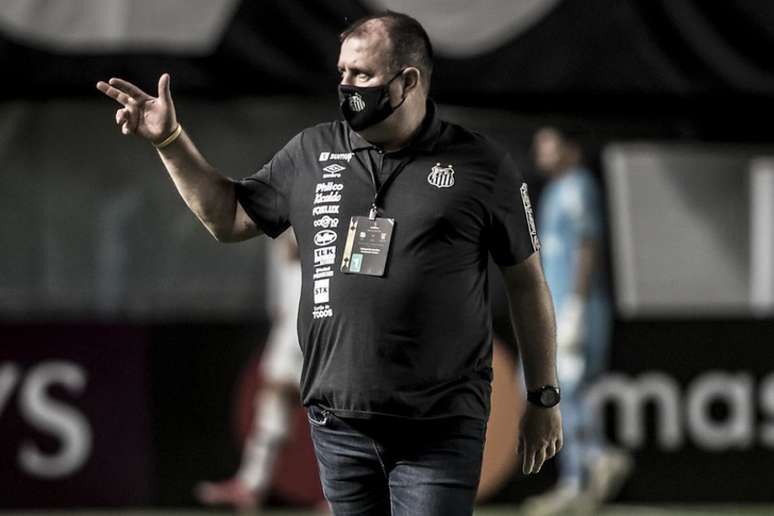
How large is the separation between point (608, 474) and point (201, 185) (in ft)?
15.8

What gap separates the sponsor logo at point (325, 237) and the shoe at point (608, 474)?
467 cm

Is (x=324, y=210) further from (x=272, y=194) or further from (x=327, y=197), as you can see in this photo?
(x=272, y=194)

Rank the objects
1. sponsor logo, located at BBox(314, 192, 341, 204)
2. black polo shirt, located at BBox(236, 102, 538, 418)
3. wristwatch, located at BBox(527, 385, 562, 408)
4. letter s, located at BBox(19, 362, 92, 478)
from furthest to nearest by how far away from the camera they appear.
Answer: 1. letter s, located at BBox(19, 362, 92, 478)
2. wristwatch, located at BBox(527, 385, 562, 408)
3. sponsor logo, located at BBox(314, 192, 341, 204)
4. black polo shirt, located at BBox(236, 102, 538, 418)

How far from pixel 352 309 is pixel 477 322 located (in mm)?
345

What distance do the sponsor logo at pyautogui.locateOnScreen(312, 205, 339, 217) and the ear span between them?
0.36 metres

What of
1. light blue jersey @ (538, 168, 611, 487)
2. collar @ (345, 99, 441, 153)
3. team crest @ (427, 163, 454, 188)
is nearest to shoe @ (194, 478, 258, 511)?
light blue jersey @ (538, 168, 611, 487)

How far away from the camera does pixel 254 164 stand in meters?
9.18

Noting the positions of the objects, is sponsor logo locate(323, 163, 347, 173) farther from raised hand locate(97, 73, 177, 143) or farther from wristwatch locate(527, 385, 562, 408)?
wristwatch locate(527, 385, 562, 408)

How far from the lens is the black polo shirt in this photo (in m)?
3.90

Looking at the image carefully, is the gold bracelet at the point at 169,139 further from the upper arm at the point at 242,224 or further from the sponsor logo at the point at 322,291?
the sponsor logo at the point at 322,291

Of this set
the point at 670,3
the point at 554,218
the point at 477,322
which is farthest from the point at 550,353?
the point at 670,3

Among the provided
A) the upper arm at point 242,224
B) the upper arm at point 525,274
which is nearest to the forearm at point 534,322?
the upper arm at point 525,274

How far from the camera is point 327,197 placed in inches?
158

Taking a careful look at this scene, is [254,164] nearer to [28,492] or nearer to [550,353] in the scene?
[28,492]
